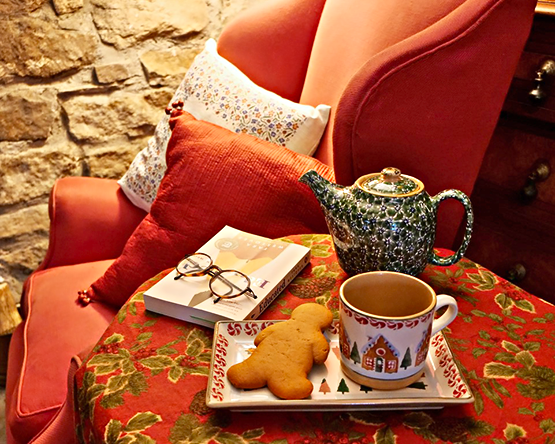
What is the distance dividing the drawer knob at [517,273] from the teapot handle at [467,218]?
69 cm

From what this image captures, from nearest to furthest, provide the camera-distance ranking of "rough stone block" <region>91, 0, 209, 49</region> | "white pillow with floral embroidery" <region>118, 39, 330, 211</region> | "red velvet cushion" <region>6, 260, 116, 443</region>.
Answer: "red velvet cushion" <region>6, 260, 116, 443</region> < "white pillow with floral embroidery" <region>118, 39, 330, 211</region> < "rough stone block" <region>91, 0, 209, 49</region>

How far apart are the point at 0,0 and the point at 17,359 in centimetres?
86

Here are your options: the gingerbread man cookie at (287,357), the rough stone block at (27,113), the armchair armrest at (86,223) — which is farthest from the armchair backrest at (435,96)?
the rough stone block at (27,113)

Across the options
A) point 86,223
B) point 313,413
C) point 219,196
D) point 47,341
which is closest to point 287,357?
point 313,413

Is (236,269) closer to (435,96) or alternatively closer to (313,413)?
(313,413)

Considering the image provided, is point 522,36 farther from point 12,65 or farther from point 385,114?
point 12,65

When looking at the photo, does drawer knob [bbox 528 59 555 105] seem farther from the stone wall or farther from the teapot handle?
the stone wall

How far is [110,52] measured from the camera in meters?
1.65

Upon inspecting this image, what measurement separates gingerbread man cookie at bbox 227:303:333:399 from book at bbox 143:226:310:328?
3.2 inches

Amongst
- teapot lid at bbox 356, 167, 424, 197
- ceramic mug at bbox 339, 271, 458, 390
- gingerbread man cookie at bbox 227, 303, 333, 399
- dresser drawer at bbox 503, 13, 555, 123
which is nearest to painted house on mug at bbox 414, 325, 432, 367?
ceramic mug at bbox 339, 271, 458, 390

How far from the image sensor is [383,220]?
78cm

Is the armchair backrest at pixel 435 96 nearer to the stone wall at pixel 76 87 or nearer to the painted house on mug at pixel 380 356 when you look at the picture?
the painted house on mug at pixel 380 356

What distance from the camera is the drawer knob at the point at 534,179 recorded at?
4.48 feet

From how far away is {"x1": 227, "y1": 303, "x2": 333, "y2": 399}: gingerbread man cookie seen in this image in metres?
0.63
